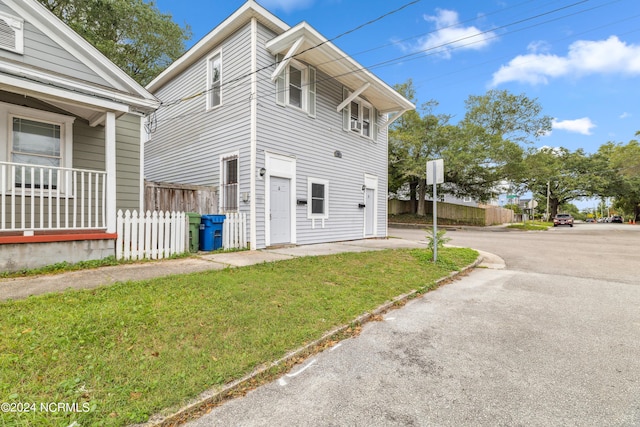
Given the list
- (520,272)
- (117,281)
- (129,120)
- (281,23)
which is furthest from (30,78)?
(520,272)

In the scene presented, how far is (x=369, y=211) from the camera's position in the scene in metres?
13.2

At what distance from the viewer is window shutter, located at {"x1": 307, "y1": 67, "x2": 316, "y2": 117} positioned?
10.1m

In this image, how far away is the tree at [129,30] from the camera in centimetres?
1638

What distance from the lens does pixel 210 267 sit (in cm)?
604

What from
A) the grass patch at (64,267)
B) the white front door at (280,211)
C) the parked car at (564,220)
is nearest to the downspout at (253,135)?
the white front door at (280,211)

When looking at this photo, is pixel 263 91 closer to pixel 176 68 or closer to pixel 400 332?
pixel 176 68

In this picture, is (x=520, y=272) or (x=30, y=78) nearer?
(x=30, y=78)

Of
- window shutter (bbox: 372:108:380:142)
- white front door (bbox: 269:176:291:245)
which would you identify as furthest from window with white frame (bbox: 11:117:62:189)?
window shutter (bbox: 372:108:380:142)

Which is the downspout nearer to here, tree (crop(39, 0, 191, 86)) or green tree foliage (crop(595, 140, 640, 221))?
tree (crop(39, 0, 191, 86))

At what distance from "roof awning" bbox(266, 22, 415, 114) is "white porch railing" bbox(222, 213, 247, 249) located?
4.83 meters


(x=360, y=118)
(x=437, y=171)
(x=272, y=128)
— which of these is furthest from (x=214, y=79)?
(x=437, y=171)

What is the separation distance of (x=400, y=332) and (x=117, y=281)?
4400 mm

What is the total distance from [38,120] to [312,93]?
24.1ft

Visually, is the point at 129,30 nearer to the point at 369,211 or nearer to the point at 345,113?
the point at 345,113
